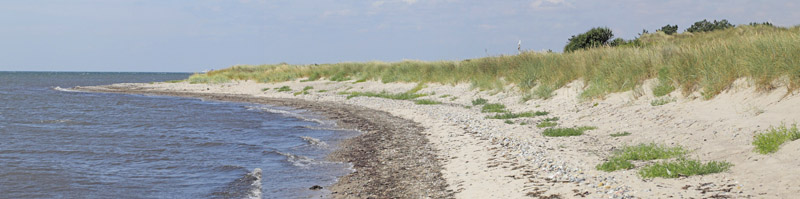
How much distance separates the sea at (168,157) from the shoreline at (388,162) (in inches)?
16.7

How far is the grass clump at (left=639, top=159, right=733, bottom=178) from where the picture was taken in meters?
7.23

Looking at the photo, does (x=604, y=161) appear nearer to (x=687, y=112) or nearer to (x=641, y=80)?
(x=687, y=112)

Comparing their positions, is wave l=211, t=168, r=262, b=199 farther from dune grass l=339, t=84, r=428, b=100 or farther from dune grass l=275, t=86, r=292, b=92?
dune grass l=275, t=86, r=292, b=92

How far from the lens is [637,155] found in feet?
29.0

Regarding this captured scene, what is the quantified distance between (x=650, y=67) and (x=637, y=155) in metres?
8.98

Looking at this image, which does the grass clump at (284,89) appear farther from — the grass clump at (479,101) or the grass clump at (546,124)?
the grass clump at (546,124)

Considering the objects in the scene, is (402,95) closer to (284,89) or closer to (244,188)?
(284,89)

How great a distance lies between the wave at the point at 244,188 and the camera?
32.4 feet

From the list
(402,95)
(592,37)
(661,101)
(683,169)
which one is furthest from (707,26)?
(683,169)

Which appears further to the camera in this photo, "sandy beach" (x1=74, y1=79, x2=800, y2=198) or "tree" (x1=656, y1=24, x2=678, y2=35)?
"tree" (x1=656, y1=24, x2=678, y2=35)

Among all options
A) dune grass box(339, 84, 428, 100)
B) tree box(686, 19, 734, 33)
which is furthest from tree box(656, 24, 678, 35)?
dune grass box(339, 84, 428, 100)

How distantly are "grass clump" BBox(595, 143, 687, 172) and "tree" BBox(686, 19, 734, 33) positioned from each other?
3032 centimetres

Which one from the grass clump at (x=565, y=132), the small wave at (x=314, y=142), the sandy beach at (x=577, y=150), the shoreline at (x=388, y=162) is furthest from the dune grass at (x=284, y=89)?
the grass clump at (x=565, y=132)

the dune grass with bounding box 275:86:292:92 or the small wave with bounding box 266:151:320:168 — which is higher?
the dune grass with bounding box 275:86:292:92
